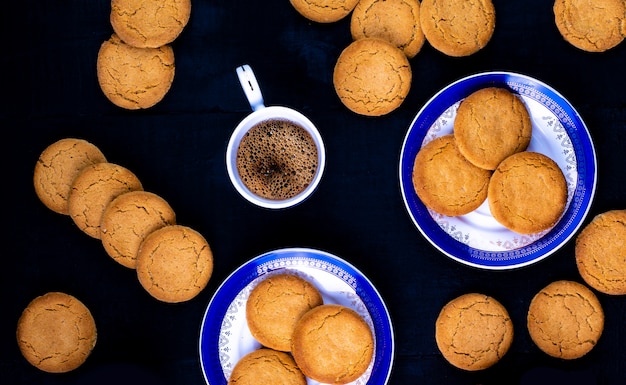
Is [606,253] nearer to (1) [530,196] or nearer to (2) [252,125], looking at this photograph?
(1) [530,196]

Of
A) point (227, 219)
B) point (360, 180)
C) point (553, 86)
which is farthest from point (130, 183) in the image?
point (553, 86)

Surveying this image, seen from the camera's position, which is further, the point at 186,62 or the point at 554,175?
the point at 186,62

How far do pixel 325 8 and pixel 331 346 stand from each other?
0.59 m

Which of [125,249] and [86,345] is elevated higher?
[125,249]

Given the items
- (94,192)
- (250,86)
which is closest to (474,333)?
(250,86)

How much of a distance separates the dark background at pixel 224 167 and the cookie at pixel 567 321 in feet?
0.10

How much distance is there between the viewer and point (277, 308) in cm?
106

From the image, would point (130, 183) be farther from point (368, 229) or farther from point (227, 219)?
point (368, 229)

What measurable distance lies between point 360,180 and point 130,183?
42 cm

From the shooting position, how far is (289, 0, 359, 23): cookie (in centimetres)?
110

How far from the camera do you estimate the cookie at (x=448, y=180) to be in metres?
1.06

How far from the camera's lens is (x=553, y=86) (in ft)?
3.76

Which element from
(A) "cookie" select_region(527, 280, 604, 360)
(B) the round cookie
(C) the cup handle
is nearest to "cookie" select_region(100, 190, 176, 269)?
(C) the cup handle

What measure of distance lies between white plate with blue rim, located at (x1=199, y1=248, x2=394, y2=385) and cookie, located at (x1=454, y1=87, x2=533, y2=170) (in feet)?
0.95
